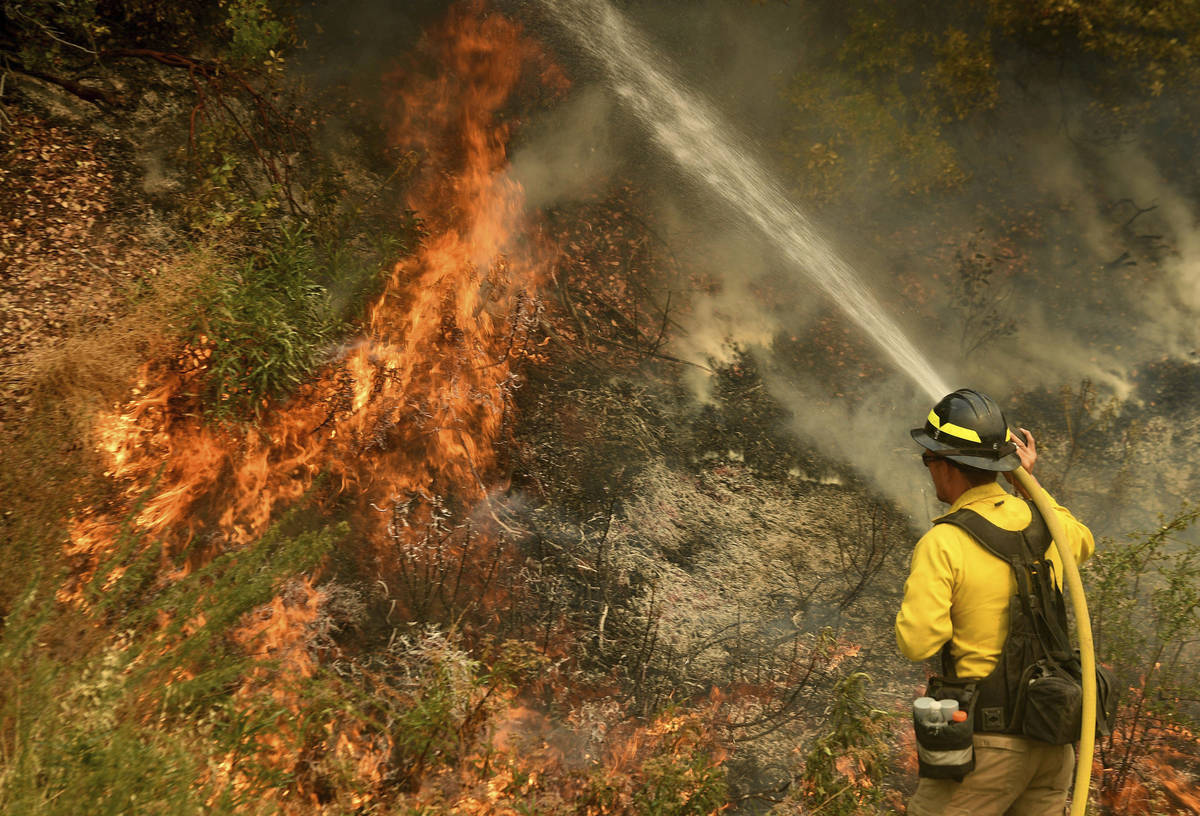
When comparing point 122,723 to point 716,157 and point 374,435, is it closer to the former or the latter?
point 374,435

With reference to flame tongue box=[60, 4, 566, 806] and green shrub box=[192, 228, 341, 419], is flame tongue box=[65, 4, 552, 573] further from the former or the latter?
green shrub box=[192, 228, 341, 419]

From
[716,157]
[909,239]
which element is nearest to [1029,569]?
[716,157]

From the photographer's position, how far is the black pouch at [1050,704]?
9.14 ft

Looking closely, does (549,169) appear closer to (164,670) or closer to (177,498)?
(177,498)

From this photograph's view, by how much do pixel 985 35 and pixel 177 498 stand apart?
32.7 feet

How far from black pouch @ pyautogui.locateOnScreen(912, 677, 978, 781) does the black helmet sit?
0.86 m

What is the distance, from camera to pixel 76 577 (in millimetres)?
3861

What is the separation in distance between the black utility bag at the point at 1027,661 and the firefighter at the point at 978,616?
0.01 m

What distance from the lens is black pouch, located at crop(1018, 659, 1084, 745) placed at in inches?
110

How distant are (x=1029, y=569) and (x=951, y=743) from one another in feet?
2.32

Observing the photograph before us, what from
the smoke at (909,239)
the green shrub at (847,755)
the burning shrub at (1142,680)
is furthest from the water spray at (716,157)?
the green shrub at (847,755)

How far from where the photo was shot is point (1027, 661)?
2873mm

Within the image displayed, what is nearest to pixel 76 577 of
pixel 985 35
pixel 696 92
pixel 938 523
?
pixel 938 523

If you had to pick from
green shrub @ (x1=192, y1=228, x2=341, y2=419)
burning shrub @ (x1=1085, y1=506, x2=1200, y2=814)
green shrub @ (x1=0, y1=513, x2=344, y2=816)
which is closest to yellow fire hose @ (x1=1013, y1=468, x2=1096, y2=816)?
burning shrub @ (x1=1085, y1=506, x2=1200, y2=814)
